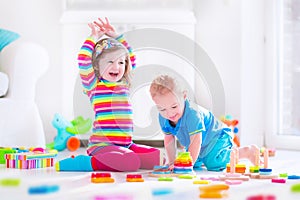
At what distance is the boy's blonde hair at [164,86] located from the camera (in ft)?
5.56

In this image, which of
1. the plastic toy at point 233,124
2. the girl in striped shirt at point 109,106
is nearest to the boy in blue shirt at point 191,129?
the girl in striped shirt at point 109,106

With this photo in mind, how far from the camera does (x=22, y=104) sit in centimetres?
240

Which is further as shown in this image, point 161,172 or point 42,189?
point 161,172

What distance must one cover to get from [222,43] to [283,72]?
0.33 metres

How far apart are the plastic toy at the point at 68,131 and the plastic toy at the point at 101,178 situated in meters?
0.93

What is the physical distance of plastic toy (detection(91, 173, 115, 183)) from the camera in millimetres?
1578

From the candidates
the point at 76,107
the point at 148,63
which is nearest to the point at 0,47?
the point at 76,107

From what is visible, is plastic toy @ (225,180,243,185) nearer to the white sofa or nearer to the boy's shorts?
the boy's shorts

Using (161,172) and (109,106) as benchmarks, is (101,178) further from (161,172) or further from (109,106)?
(109,106)

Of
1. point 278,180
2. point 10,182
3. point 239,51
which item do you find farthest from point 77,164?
point 239,51

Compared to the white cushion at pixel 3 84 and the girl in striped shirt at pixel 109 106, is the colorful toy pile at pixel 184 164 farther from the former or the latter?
the white cushion at pixel 3 84

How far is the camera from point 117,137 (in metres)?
1.92

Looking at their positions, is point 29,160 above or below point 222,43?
below

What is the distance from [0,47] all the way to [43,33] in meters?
0.32
